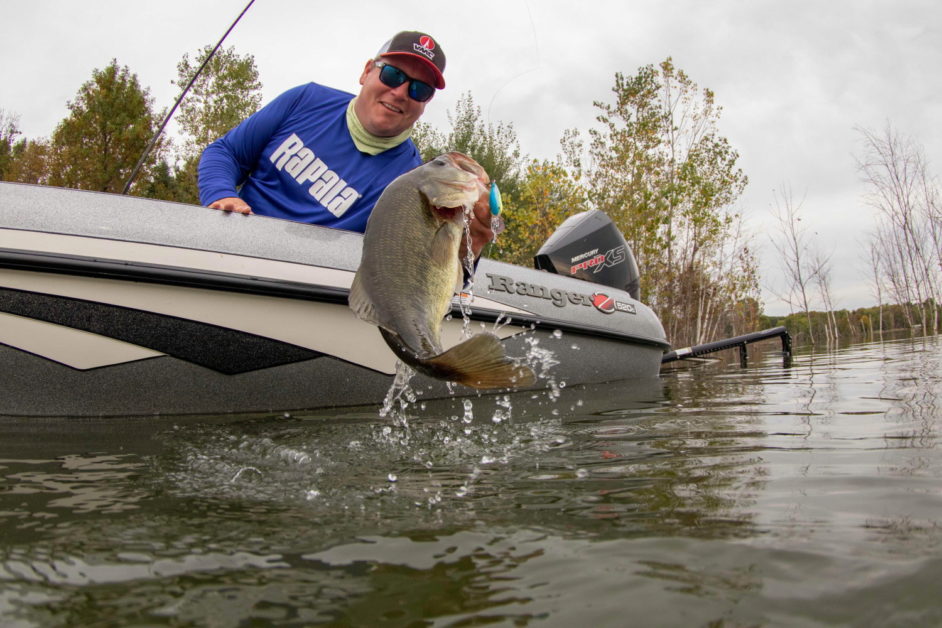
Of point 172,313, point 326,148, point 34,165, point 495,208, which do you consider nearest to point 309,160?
point 326,148

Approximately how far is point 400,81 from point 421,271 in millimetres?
2061

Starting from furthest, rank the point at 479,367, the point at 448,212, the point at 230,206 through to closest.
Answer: the point at 230,206, the point at 448,212, the point at 479,367

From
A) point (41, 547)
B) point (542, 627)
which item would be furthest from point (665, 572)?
point (41, 547)

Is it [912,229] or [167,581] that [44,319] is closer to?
[167,581]

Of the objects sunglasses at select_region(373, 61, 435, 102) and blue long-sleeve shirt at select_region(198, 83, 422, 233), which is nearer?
sunglasses at select_region(373, 61, 435, 102)

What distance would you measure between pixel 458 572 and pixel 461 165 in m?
1.36

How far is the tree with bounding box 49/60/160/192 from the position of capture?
1730 centimetres

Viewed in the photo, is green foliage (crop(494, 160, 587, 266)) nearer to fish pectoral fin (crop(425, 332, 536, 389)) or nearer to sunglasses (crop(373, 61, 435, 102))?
sunglasses (crop(373, 61, 435, 102))

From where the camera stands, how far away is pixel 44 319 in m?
2.93

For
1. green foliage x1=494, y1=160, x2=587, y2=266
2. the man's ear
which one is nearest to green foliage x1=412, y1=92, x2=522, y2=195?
green foliage x1=494, y1=160, x2=587, y2=266

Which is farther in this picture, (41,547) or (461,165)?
(461,165)

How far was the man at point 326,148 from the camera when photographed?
12.0 feet

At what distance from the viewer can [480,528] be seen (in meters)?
1.31

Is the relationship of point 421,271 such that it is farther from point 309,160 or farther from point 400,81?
point 309,160
